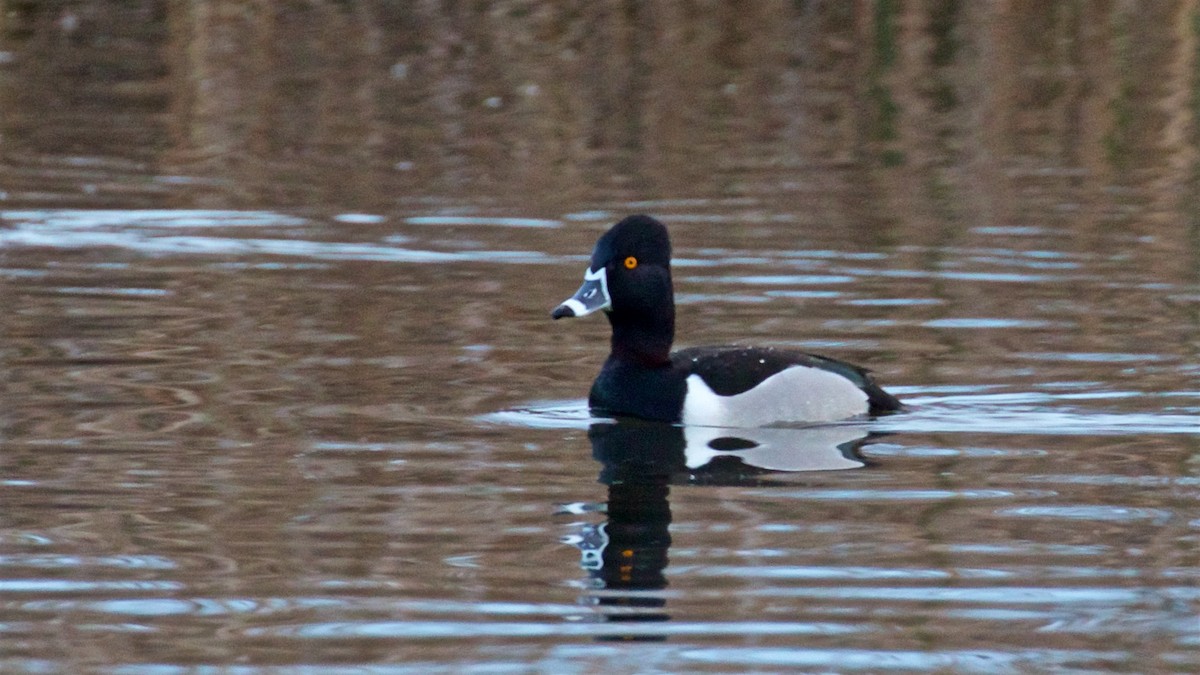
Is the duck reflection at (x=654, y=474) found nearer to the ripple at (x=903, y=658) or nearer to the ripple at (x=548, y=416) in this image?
the ripple at (x=548, y=416)

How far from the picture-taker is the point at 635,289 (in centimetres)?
827

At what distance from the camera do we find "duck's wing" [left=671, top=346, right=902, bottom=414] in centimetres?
801

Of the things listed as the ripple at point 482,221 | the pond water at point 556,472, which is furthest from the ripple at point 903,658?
the ripple at point 482,221

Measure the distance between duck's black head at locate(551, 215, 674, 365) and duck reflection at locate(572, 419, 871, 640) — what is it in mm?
380

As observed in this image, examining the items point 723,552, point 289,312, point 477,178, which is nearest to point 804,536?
point 723,552

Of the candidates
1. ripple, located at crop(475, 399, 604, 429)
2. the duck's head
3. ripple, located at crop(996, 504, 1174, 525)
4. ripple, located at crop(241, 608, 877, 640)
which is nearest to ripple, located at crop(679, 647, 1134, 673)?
ripple, located at crop(241, 608, 877, 640)

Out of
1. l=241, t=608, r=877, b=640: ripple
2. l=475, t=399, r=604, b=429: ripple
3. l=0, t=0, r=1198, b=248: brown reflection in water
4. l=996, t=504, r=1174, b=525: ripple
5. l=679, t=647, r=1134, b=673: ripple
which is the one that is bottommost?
l=679, t=647, r=1134, b=673: ripple

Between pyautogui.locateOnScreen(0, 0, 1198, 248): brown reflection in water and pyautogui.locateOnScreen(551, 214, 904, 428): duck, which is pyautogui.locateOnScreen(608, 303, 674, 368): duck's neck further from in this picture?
pyautogui.locateOnScreen(0, 0, 1198, 248): brown reflection in water

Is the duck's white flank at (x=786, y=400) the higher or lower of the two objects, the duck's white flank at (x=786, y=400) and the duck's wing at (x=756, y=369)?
the lower

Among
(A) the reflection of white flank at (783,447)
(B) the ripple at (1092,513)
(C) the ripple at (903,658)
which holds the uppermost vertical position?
(A) the reflection of white flank at (783,447)

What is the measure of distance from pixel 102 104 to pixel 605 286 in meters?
10.4


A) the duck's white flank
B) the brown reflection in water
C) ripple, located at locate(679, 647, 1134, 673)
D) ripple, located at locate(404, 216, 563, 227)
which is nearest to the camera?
ripple, located at locate(679, 647, 1134, 673)

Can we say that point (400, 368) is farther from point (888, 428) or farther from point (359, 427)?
point (888, 428)

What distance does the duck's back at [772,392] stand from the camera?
7992mm
